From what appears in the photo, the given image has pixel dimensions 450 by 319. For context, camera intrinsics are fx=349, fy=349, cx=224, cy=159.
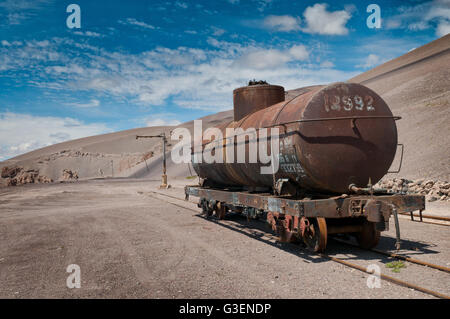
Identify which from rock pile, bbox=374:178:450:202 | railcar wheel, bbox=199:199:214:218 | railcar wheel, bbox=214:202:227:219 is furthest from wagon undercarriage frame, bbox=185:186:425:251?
rock pile, bbox=374:178:450:202

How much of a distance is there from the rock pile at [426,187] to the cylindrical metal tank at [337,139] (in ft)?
28.4

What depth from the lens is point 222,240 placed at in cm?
907

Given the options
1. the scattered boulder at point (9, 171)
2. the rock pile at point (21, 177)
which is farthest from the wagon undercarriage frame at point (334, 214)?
the scattered boulder at point (9, 171)

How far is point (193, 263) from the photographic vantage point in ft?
22.8

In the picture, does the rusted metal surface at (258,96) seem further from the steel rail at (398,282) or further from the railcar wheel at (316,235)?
the steel rail at (398,282)

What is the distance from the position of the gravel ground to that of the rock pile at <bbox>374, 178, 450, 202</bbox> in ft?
16.2

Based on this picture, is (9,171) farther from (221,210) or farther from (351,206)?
(351,206)

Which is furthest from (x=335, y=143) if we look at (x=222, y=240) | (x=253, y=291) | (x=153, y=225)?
(x=153, y=225)

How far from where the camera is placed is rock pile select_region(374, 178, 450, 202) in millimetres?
14305

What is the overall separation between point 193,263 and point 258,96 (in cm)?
580

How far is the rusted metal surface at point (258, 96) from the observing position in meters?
10.8

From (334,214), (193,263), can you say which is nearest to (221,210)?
(193,263)
